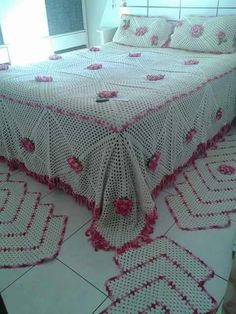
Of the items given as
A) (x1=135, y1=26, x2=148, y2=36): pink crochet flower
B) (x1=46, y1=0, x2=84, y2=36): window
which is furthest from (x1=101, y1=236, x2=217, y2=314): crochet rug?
(x1=46, y1=0, x2=84, y2=36): window

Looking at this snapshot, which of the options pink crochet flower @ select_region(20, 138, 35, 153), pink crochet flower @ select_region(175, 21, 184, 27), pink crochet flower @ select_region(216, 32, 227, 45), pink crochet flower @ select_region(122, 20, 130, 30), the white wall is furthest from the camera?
the white wall

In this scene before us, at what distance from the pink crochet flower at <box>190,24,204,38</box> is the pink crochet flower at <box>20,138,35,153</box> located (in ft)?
5.38

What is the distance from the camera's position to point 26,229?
4.85 ft

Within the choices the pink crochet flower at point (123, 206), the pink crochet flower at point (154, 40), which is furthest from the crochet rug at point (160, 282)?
the pink crochet flower at point (154, 40)

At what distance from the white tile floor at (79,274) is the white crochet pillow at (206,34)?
145 cm

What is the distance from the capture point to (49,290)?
3.89 ft

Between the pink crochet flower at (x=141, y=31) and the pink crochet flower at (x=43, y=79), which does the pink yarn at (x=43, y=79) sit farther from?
the pink crochet flower at (x=141, y=31)

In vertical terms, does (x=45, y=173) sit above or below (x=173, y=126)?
below

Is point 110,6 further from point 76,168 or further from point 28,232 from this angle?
point 28,232

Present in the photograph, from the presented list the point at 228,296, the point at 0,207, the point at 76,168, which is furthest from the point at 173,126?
the point at 0,207

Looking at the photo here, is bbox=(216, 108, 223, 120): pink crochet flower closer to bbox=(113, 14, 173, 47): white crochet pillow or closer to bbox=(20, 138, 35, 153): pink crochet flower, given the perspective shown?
bbox=(113, 14, 173, 47): white crochet pillow

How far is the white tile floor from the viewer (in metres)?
1.13

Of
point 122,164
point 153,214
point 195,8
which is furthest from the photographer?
point 195,8

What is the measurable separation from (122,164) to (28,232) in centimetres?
62
